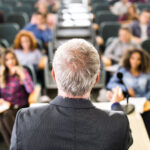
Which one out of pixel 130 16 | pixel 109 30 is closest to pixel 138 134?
pixel 109 30

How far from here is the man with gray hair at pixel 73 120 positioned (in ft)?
3.02

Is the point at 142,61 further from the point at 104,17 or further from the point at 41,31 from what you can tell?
the point at 104,17

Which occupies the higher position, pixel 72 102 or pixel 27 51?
pixel 72 102

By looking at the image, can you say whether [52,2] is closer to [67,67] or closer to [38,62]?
[38,62]

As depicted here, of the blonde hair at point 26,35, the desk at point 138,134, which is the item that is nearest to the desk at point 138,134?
the desk at point 138,134

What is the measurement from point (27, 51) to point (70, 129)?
2564 mm

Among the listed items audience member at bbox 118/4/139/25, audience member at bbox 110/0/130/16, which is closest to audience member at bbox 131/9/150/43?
audience member at bbox 118/4/139/25

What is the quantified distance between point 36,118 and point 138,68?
1784 millimetres

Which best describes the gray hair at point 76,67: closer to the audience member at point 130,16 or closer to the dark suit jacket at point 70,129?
the dark suit jacket at point 70,129

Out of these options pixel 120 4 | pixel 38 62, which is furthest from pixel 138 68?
pixel 120 4

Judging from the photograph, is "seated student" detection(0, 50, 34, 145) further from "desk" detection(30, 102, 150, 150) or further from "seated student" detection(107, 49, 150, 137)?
"desk" detection(30, 102, 150, 150)

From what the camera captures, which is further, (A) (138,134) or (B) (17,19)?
(B) (17,19)

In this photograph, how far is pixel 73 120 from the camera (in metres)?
0.93

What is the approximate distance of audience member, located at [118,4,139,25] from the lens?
4957 millimetres
